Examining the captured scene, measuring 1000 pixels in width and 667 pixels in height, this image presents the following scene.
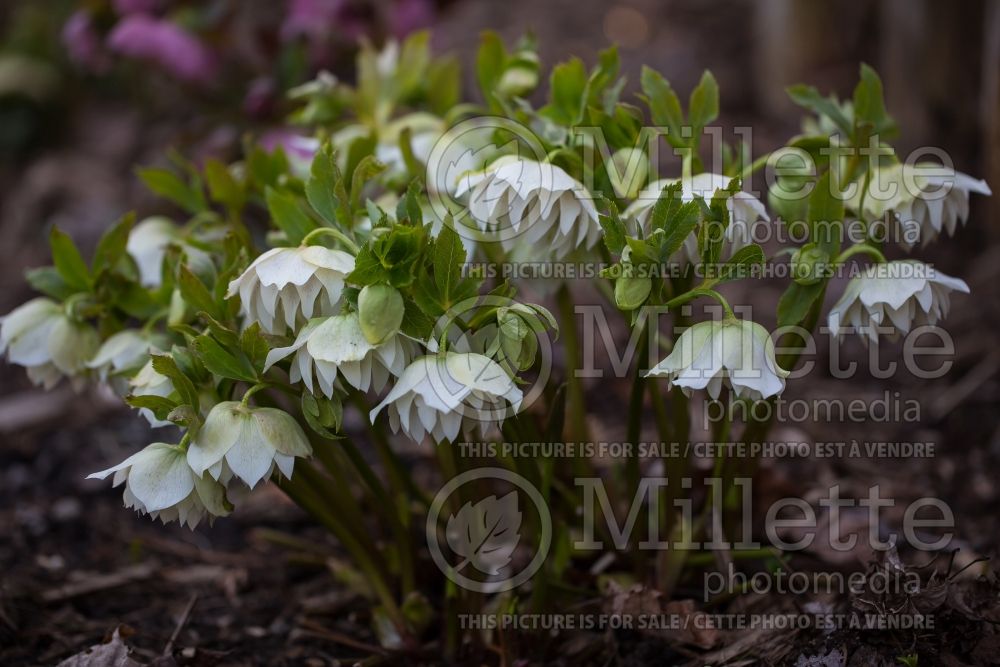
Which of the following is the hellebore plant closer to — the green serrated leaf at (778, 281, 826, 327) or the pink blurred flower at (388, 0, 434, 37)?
the green serrated leaf at (778, 281, 826, 327)

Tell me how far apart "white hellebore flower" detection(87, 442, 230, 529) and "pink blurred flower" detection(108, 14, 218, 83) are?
1.42 m

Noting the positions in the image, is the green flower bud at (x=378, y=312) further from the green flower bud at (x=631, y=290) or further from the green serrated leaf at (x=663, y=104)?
the green serrated leaf at (x=663, y=104)

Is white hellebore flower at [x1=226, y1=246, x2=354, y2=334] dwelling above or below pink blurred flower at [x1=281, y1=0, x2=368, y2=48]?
below

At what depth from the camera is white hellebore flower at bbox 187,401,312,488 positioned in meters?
0.77

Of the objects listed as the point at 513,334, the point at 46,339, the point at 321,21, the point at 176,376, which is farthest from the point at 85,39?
the point at 513,334

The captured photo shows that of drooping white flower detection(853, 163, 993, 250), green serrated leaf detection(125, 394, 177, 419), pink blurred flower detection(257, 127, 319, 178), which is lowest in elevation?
green serrated leaf detection(125, 394, 177, 419)

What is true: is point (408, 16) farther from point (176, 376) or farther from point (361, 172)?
point (176, 376)

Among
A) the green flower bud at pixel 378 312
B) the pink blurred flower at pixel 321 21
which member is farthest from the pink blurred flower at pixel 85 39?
the green flower bud at pixel 378 312

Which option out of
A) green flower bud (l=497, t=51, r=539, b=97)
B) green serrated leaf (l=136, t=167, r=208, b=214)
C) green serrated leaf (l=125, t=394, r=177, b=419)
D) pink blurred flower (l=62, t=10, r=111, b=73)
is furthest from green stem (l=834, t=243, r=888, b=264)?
pink blurred flower (l=62, t=10, r=111, b=73)

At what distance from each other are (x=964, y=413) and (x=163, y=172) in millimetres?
1282

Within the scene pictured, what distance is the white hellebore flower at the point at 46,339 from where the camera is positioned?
3.17ft

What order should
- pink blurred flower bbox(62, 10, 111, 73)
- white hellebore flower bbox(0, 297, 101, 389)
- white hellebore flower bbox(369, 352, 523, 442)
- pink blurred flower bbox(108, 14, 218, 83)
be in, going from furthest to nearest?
pink blurred flower bbox(62, 10, 111, 73), pink blurred flower bbox(108, 14, 218, 83), white hellebore flower bbox(0, 297, 101, 389), white hellebore flower bbox(369, 352, 523, 442)

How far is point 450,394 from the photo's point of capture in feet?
2.45

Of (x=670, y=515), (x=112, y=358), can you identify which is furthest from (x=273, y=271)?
(x=670, y=515)
